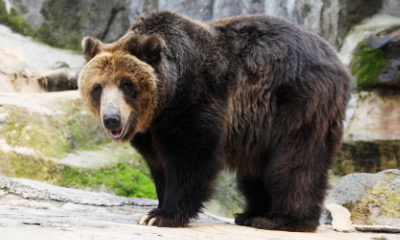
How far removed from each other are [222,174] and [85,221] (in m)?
6.20

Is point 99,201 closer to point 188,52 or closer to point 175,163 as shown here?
point 175,163

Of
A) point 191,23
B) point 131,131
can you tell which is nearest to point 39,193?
point 131,131

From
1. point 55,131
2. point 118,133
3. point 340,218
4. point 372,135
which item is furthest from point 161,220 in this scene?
point 372,135

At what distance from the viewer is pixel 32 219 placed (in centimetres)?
354

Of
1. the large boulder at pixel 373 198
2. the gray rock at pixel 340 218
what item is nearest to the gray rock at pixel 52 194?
the gray rock at pixel 340 218

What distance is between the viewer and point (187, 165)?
14.3 feet

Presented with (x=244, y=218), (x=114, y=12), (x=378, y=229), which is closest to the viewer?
(x=378, y=229)

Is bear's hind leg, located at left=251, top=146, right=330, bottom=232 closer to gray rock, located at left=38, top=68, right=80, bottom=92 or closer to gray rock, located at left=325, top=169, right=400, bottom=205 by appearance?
gray rock, located at left=325, top=169, right=400, bottom=205

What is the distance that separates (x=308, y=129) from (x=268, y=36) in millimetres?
1207

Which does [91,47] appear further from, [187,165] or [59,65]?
[59,65]

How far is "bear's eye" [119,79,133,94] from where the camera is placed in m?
4.33

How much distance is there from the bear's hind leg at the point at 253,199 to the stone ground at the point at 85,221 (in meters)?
0.37

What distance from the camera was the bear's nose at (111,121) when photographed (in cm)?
409

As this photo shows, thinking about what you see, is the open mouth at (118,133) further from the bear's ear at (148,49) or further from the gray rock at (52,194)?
the gray rock at (52,194)
